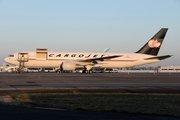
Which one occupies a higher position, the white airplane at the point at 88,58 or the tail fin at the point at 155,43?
the tail fin at the point at 155,43

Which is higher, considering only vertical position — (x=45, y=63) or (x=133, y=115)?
(x=45, y=63)

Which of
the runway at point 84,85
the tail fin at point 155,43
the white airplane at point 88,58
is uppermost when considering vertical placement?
the tail fin at point 155,43

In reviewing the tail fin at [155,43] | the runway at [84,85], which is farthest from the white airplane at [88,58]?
the runway at [84,85]

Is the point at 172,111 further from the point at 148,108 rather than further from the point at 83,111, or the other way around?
the point at 83,111

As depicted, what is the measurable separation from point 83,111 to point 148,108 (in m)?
2.60

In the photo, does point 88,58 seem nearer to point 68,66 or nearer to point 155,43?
point 68,66

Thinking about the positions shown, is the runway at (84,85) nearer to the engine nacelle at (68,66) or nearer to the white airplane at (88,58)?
the engine nacelle at (68,66)

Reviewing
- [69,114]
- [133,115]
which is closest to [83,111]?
[69,114]

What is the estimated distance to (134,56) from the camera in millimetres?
63438

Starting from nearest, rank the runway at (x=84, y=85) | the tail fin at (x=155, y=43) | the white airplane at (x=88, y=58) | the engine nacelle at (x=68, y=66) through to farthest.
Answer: the runway at (x=84, y=85) → the engine nacelle at (x=68, y=66) → the white airplane at (x=88, y=58) → the tail fin at (x=155, y=43)

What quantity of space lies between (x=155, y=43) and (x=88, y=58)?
42.2 feet

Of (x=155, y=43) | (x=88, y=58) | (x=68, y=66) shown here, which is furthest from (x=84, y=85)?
(x=155, y=43)

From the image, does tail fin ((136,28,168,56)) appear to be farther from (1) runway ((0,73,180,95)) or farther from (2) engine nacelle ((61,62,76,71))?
(1) runway ((0,73,180,95))

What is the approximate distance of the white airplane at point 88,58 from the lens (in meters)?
58.8
